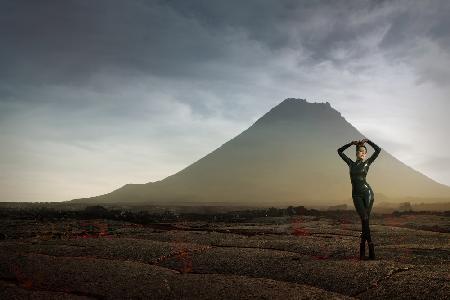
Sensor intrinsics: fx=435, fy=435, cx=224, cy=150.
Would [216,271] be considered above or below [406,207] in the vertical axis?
below

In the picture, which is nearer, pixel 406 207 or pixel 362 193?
pixel 362 193

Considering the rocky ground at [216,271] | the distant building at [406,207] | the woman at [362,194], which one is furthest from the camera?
the distant building at [406,207]

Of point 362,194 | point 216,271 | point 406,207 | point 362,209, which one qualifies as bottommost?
point 216,271

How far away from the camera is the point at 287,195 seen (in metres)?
185

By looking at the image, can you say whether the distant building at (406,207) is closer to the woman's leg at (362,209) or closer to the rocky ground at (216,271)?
the rocky ground at (216,271)

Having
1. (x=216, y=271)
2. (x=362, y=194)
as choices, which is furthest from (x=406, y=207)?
(x=216, y=271)

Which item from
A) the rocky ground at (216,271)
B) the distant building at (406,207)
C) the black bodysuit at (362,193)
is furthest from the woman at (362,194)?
the distant building at (406,207)

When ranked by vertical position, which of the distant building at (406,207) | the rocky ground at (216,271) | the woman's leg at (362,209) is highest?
the distant building at (406,207)

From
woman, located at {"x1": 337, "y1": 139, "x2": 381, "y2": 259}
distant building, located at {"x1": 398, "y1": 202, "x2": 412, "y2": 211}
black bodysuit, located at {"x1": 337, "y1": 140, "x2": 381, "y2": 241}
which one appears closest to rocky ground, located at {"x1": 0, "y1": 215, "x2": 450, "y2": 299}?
woman, located at {"x1": 337, "y1": 139, "x2": 381, "y2": 259}

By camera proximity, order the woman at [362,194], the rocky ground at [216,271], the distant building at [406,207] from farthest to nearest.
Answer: the distant building at [406,207] < the woman at [362,194] < the rocky ground at [216,271]

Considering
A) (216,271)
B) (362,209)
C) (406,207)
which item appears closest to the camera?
(216,271)

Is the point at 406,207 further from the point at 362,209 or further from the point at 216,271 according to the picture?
the point at 216,271

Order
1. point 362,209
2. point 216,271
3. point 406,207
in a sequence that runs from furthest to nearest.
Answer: point 406,207
point 362,209
point 216,271

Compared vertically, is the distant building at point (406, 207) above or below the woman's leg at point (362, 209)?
above
